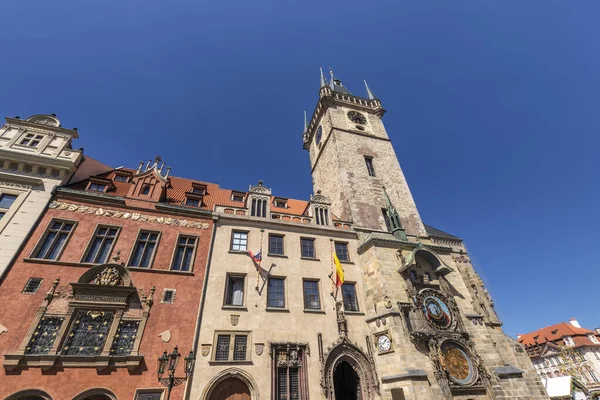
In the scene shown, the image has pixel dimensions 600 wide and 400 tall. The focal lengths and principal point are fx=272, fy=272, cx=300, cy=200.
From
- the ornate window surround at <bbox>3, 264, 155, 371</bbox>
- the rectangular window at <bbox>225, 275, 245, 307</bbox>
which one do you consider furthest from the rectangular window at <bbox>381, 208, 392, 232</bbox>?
the ornate window surround at <bbox>3, 264, 155, 371</bbox>

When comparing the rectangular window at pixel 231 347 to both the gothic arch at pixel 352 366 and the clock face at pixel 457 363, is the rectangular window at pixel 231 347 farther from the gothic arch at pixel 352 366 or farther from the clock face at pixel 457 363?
the clock face at pixel 457 363

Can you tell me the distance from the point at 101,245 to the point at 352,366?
15.1 metres

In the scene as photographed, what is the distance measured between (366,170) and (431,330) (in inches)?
548

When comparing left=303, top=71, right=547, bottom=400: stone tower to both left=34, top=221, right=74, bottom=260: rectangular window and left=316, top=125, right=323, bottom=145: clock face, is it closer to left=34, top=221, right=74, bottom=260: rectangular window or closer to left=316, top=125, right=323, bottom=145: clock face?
left=316, top=125, right=323, bottom=145: clock face

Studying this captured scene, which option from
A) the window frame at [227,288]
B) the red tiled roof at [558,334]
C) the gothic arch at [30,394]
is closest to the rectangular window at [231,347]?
the window frame at [227,288]

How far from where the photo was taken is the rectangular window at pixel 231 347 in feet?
43.3

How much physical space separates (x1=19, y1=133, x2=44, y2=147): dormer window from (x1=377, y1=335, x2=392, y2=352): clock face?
23.8m

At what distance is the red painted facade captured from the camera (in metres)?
10.9

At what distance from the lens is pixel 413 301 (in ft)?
53.0

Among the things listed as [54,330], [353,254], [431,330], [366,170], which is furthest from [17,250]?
[366,170]

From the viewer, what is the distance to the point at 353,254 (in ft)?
62.8

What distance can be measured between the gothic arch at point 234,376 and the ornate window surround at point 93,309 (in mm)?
3294

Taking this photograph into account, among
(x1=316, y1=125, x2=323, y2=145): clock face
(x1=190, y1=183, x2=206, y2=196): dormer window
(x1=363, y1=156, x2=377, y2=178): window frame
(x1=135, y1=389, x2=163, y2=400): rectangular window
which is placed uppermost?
(x1=316, y1=125, x2=323, y2=145): clock face

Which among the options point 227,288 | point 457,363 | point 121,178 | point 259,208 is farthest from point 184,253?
point 457,363
